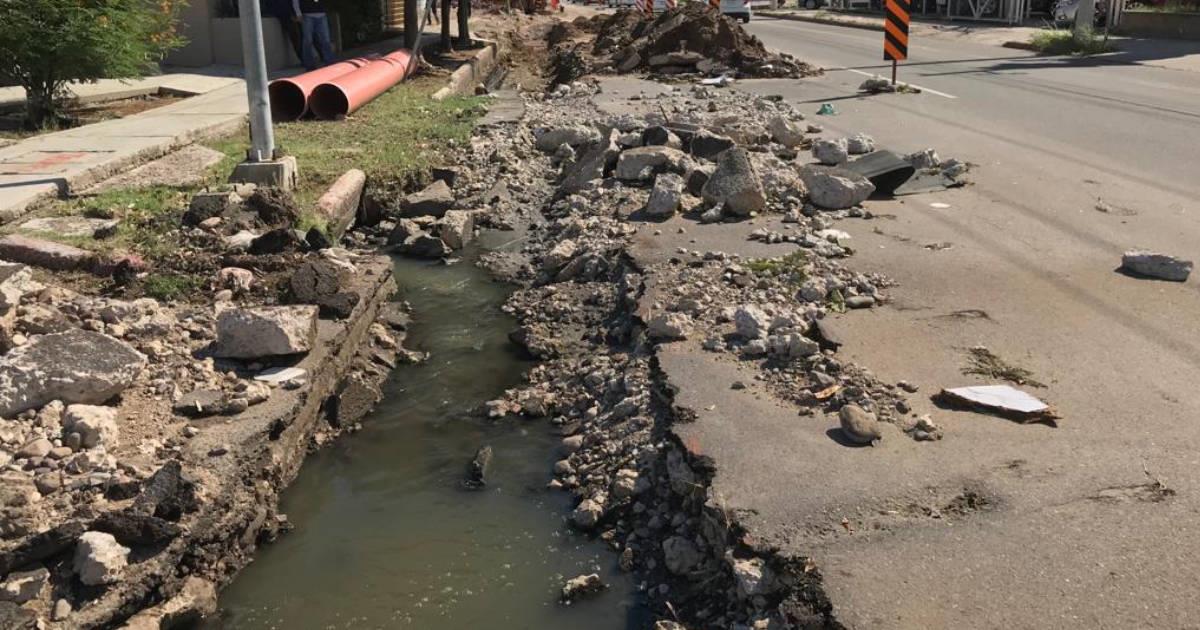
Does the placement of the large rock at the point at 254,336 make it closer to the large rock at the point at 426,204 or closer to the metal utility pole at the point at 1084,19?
the large rock at the point at 426,204

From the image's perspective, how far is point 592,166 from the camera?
10234 millimetres

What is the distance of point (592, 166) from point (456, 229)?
167 cm

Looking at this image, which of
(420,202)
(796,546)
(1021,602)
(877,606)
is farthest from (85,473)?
(420,202)

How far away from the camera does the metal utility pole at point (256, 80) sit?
877 centimetres

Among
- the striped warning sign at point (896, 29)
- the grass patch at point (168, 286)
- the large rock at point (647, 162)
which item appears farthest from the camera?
the striped warning sign at point (896, 29)

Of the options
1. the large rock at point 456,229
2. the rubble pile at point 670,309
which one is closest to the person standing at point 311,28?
the rubble pile at point 670,309

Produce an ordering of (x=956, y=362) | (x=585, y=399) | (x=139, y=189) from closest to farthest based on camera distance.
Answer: (x=956, y=362) → (x=585, y=399) → (x=139, y=189)

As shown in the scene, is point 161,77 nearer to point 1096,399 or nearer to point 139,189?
point 139,189

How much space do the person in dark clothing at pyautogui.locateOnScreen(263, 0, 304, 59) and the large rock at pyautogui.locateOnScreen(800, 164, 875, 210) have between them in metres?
10.7

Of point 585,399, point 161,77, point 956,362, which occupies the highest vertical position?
point 161,77

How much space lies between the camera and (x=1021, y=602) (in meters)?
3.40

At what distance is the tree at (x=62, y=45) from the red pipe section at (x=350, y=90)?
2.29 m

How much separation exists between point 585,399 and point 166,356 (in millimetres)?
2196

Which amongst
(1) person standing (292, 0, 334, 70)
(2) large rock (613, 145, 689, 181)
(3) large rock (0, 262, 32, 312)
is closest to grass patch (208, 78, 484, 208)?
(1) person standing (292, 0, 334, 70)
